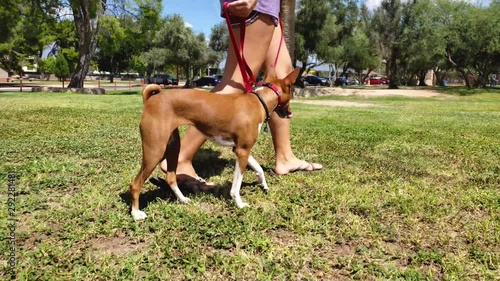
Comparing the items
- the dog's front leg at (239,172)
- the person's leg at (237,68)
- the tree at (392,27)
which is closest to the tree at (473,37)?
the tree at (392,27)

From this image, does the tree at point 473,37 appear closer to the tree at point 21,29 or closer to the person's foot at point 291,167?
the tree at point 21,29

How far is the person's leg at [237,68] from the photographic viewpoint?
3.88 m

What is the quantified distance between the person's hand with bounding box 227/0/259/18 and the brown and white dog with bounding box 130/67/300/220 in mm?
674

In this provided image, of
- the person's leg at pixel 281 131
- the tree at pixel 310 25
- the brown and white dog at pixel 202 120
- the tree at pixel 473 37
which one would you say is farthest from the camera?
the tree at pixel 473 37

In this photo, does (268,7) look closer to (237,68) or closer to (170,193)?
(237,68)

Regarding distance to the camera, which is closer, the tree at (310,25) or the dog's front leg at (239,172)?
the dog's front leg at (239,172)

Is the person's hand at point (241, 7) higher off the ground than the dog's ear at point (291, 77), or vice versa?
the person's hand at point (241, 7)

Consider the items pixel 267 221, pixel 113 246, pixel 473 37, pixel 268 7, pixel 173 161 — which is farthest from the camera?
pixel 473 37

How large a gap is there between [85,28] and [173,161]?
2549cm

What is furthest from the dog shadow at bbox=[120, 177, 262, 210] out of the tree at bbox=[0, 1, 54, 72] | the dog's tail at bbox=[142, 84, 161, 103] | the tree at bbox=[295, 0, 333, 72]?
the tree at bbox=[295, 0, 333, 72]

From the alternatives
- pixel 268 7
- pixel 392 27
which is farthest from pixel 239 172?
pixel 392 27

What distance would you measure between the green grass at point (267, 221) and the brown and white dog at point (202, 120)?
30 cm

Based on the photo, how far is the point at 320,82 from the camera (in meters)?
62.3

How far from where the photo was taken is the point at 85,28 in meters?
25.9
